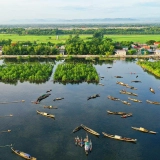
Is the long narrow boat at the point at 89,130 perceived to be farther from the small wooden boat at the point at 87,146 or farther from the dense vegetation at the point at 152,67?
the dense vegetation at the point at 152,67

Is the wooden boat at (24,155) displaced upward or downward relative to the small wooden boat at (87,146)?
downward

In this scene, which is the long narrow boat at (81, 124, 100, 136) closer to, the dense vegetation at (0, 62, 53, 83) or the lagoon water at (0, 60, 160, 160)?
the lagoon water at (0, 60, 160, 160)

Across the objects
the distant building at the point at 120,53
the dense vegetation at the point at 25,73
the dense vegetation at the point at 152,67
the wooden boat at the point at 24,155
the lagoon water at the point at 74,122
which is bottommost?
the wooden boat at the point at 24,155

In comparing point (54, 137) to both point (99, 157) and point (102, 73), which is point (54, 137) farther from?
point (102, 73)

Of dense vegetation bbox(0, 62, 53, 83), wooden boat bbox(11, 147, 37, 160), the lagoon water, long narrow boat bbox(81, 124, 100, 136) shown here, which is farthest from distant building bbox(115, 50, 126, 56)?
wooden boat bbox(11, 147, 37, 160)

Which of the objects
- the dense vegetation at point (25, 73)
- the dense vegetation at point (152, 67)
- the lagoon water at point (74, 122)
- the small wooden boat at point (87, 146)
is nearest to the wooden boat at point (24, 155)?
the lagoon water at point (74, 122)

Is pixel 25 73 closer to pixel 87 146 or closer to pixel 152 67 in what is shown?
pixel 87 146

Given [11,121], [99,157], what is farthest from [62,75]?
[99,157]

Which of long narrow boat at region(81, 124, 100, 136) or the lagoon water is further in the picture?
long narrow boat at region(81, 124, 100, 136)
